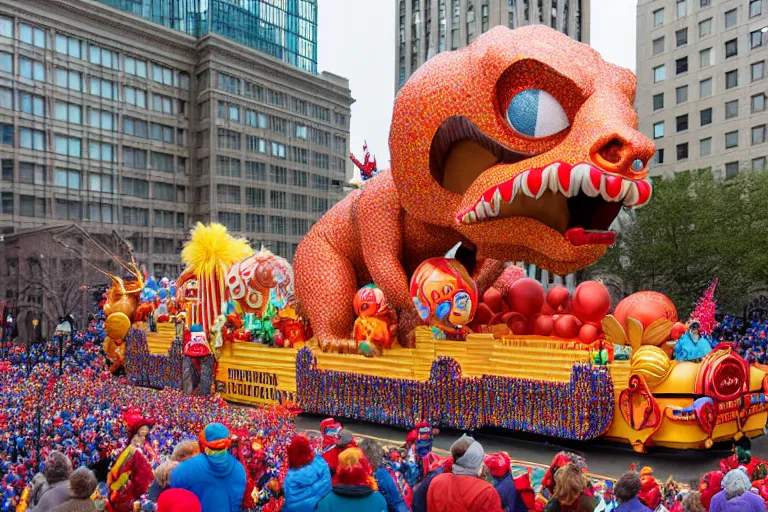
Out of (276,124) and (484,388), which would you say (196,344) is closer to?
(484,388)

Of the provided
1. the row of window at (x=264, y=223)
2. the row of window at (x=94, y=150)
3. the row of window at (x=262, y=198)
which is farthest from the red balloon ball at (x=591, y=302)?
the row of window at (x=262, y=198)

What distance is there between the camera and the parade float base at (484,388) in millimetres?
8234

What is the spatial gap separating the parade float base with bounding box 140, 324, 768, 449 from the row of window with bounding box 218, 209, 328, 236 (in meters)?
33.3

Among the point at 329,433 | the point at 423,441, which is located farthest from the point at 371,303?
the point at 329,433

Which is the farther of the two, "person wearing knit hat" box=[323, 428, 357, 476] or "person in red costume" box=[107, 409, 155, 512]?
"person in red costume" box=[107, 409, 155, 512]

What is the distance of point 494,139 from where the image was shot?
8.55m

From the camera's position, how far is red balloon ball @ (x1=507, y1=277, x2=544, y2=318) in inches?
408

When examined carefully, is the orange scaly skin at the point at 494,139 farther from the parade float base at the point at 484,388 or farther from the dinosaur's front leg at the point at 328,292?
the parade float base at the point at 484,388

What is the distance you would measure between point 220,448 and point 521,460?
17.6ft

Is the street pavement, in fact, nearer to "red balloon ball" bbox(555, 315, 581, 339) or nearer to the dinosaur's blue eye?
"red balloon ball" bbox(555, 315, 581, 339)

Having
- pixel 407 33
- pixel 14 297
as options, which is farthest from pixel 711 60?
pixel 14 297

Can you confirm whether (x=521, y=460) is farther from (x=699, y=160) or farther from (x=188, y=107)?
(x=188, y=107)

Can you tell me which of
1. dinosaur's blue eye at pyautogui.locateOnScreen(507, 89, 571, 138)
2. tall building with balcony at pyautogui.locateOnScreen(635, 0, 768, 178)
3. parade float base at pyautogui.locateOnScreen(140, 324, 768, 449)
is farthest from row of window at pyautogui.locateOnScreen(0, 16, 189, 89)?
dinosaur's blue eye at pyautogui.locateOnScreen(507, 89, 571, 138)

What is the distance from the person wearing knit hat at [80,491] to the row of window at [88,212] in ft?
121
